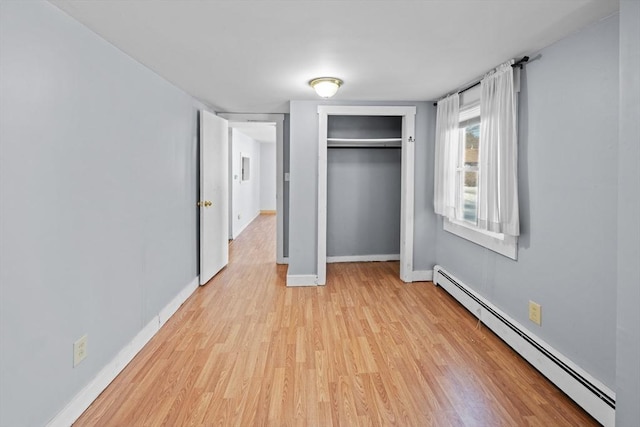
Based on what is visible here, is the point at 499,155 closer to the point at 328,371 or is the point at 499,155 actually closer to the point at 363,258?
the point at 328,371

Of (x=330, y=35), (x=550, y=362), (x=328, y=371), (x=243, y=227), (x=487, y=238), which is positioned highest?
(x=330, y=35)

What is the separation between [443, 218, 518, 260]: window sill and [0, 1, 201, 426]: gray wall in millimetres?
2863

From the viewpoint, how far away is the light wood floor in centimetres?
185

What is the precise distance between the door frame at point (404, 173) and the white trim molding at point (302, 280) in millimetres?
51

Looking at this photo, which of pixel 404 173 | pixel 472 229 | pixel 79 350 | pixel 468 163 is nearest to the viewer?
pixel 79 350

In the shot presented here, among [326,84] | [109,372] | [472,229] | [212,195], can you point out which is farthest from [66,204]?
[472,229]

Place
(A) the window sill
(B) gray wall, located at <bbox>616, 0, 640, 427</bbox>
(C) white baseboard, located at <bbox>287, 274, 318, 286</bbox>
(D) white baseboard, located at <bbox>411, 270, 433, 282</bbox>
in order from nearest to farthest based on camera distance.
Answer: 1. (B) gray wall, located at <bbox>616, 0, 640, 427</bbox>
2. (A) the window sill
3. (C) white baseboard, located at <bbox>287, 274, 318, 286</bbox>
4. (D) white baseboard, located at <bbox>411, 270, 433, 282</bbox>

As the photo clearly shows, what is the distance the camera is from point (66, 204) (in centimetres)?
176

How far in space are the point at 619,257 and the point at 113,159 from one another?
2.84 metres

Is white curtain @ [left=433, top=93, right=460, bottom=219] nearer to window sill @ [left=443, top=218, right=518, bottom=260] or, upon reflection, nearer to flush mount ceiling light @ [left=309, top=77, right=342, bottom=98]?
window sill @ [left=443, top=218, right=518, bottom=260]

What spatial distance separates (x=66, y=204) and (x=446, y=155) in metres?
3.31

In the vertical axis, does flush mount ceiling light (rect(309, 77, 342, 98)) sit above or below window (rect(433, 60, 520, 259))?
above

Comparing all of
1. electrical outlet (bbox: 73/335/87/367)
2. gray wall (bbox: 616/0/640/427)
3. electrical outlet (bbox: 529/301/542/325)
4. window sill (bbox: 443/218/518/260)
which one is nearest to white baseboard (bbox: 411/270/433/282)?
window sill (bbox: 443/218/518/260)

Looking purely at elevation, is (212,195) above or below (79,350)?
above
